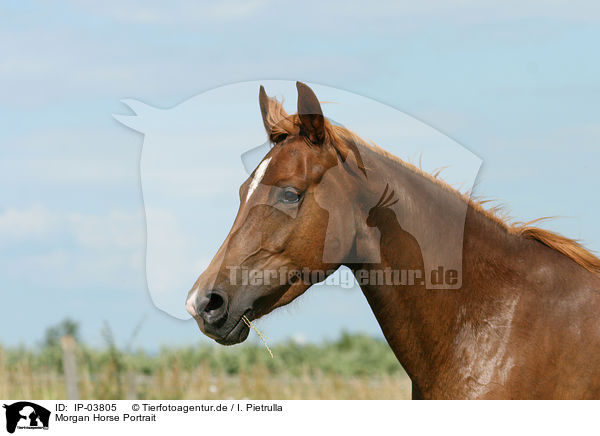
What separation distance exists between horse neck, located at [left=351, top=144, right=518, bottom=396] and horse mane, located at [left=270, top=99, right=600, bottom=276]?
10 centimetres

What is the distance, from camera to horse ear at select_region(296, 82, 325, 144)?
359 centimetres

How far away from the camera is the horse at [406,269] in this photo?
3465mm

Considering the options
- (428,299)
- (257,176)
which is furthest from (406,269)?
(257,176)

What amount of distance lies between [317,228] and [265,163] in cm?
53

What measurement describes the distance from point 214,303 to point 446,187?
173cm

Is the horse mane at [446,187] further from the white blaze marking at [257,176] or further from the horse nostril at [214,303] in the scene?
the horse nostril at [214,303]

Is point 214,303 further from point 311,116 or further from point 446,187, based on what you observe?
point 446,187

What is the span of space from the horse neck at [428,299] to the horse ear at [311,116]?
36cm

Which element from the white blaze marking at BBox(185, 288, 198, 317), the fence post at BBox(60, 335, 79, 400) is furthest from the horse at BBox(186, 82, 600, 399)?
the fence post at BBox(60, 335, 79, 400)

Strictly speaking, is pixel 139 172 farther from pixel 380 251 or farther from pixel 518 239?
pixel 518 239

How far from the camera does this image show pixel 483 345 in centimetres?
354

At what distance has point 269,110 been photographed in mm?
4047
